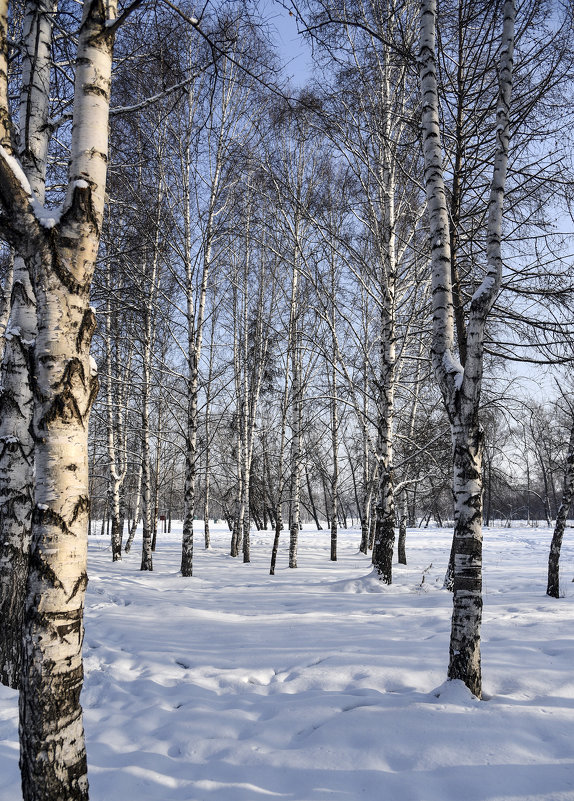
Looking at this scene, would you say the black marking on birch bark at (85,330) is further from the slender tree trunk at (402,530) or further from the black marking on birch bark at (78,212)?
the slender tree trunk at (402,530)

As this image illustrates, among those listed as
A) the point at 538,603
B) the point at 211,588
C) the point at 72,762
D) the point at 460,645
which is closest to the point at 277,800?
the point at 72,762

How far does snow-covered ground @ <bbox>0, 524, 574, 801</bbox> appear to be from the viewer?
2.33 meters

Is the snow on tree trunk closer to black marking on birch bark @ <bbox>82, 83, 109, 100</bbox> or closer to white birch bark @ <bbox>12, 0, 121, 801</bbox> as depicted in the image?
white birch bark @ <bbox>12, 0, 121, 801</bbox>

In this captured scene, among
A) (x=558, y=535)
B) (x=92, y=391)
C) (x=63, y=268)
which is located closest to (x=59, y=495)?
(x=92, y=391)

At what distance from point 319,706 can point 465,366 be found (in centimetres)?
263

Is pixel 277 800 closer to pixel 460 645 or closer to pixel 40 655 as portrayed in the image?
pixel 40 655

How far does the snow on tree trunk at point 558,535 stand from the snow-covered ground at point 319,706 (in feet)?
1.93

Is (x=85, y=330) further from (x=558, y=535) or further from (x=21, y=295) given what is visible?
(x=558, y=535)

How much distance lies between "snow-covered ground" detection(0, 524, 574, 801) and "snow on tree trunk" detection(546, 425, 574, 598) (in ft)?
1.93

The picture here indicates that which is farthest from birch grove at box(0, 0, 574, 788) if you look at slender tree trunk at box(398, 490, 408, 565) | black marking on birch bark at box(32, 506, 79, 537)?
slender tree trunk at box(398, 490, 408, 565)

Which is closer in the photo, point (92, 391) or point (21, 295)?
point (92, 391)

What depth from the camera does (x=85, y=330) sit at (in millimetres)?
1924

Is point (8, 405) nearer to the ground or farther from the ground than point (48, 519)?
farther from the ground

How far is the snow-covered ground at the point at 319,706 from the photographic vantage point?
2.33 m
